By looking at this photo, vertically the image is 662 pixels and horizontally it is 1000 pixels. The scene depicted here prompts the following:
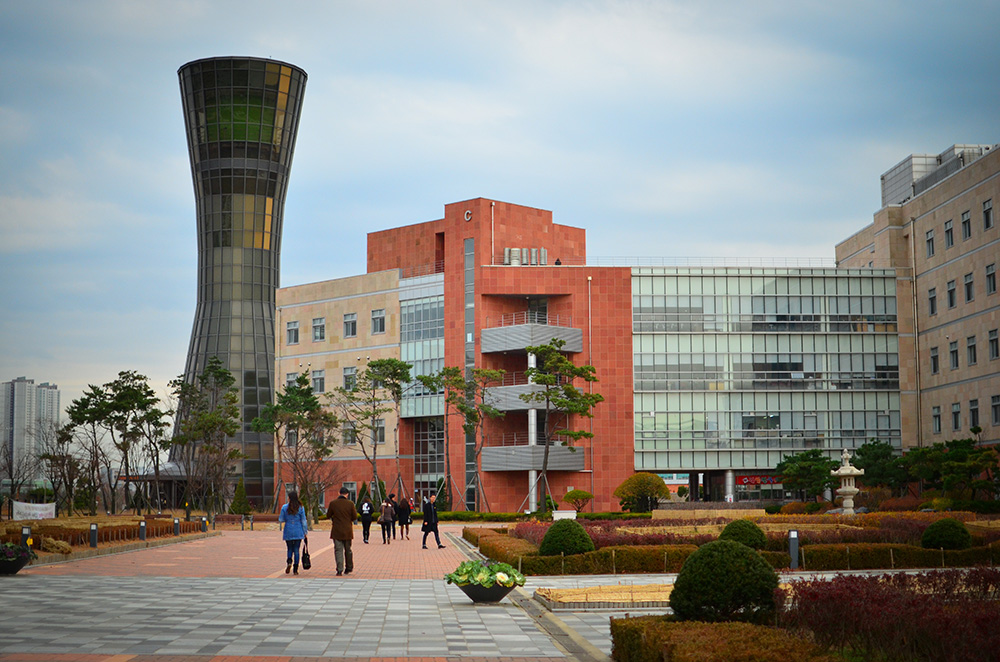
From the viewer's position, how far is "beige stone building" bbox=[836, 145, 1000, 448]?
57.3 m

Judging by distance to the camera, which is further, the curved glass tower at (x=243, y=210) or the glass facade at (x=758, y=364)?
the curved glass tower at (x=243, y=210)

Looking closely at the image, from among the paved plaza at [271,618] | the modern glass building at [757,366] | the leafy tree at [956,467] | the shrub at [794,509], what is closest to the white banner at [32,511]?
the paved plaza at [271,618]

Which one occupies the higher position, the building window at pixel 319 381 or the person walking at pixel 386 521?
the building window at pixel 319 381

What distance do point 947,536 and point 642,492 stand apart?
37.0 meters

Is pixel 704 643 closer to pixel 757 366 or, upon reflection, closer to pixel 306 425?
pixel 306 425

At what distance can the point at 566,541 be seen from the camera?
2389cm

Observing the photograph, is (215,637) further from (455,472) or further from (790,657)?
(455,472)

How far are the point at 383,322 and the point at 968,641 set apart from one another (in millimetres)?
69655

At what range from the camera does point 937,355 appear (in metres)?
65.3

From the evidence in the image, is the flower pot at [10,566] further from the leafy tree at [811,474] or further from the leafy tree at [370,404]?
the leafy tree at [370,404]

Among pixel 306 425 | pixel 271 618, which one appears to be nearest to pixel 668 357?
pixel 306 425

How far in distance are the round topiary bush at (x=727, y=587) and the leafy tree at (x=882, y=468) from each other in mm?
47006

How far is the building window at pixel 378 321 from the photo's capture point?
3044 inches

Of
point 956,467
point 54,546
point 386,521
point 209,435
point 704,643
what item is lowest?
point 386,521
